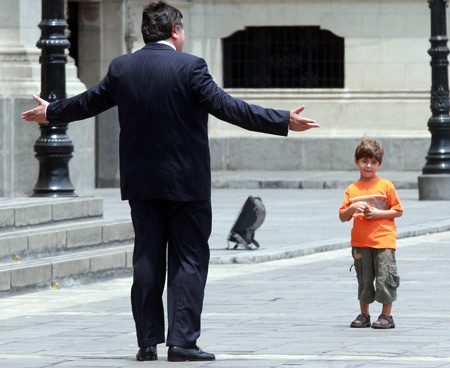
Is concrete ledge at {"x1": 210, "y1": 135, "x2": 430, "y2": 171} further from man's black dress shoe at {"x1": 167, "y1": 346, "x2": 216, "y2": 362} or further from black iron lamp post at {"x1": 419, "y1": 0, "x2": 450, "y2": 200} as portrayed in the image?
man's black dress shoe at {"x1": 167, "y1": 346, "x2": 216, "y2": 362}

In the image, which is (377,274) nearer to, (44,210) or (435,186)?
(44,210)

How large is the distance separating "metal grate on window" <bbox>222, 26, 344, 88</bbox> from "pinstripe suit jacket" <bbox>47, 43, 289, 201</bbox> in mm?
18576

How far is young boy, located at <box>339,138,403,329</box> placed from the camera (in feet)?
27.1

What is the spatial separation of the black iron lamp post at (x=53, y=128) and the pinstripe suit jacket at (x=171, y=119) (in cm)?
550

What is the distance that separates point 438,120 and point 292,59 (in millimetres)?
6145

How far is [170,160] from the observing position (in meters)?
6.99

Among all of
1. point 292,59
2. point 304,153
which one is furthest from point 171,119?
point 292,59

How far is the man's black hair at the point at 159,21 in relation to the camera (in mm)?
7020

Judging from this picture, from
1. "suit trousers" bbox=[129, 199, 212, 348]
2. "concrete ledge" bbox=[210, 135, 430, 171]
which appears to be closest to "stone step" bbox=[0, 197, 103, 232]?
"suit trousers" bbox=[129, 199, 212, 348]

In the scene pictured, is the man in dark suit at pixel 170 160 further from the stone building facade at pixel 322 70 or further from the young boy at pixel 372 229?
the stone building facade at pixel 322 70

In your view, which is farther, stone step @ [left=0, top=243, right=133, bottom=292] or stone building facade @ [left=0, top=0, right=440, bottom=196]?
stone building facade @ [left=0, top=0, right=440, bottom=196]

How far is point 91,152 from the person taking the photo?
687 inches

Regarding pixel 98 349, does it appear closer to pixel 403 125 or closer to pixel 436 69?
pixel 436 69

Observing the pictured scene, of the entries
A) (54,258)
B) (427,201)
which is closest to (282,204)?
(427,201)
